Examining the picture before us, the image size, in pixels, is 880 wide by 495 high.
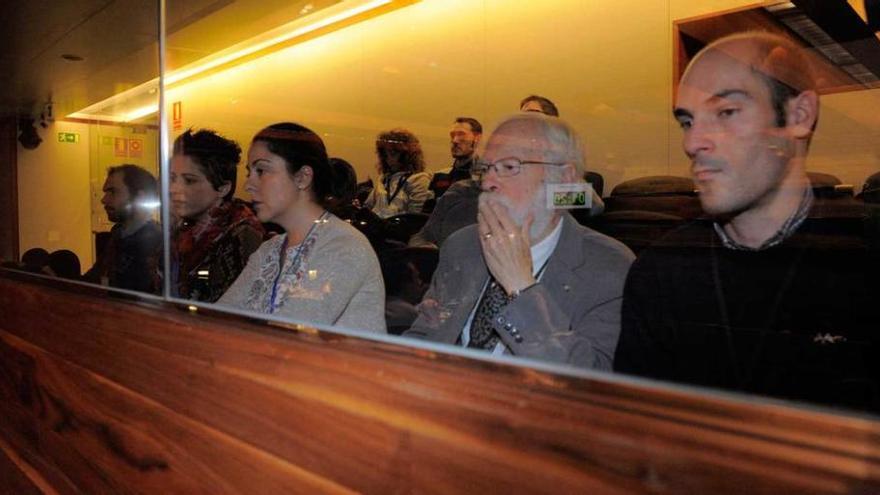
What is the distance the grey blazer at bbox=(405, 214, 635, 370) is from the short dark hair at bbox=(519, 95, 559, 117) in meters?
0.20

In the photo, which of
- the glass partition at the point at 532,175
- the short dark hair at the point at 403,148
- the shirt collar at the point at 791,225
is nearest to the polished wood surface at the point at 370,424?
the glass partition at the point at 532,175

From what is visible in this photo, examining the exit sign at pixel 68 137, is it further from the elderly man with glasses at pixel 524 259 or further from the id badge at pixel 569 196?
the id badge at pixel 569 196

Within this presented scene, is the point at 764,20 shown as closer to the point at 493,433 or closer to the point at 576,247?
the point at 576,247

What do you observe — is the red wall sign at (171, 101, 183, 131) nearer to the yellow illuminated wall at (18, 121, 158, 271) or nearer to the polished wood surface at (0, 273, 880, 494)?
the yellow illuminated wall at (18, 121, 158, 271)

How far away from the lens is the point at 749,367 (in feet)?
2.12

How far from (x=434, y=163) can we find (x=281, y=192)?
382 mm

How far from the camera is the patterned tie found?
1.09 m

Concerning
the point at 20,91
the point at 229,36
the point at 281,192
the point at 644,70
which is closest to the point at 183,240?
the point at 281,192

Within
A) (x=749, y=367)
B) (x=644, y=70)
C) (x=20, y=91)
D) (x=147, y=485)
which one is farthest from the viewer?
(x=20, y=91)

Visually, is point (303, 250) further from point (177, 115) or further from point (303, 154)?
point (177, 115)

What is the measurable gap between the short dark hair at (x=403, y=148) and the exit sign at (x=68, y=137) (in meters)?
1.42

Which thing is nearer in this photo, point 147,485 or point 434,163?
Result: point 147,485

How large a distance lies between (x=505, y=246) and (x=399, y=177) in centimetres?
61

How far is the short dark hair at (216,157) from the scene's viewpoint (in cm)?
180
